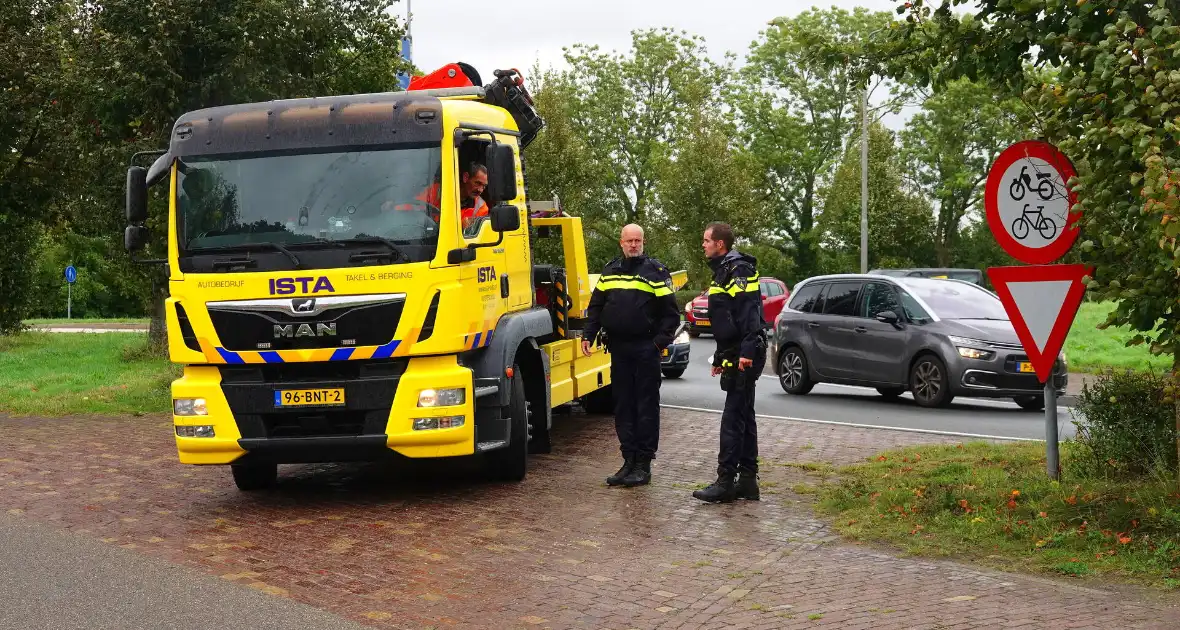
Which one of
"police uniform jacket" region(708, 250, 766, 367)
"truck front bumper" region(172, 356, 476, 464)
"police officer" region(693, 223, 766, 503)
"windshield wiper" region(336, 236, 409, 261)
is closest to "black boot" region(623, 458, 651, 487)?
"police officer" region(693, 223, 766, 503)

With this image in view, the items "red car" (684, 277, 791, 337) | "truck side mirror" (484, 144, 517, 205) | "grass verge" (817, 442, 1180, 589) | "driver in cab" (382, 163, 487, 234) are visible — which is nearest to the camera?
"grass verge" (817, 442, 1180, 589)

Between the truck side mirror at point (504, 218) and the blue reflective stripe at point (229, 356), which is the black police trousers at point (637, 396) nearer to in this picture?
the truck side mirror at point (504, 218)

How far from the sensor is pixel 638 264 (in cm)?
999

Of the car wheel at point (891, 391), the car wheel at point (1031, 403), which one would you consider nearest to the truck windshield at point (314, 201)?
the car wheel at point (891, 391)

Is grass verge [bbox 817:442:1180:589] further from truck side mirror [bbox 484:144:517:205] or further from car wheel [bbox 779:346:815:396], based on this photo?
car wheel [bbox 779:346:815:396]

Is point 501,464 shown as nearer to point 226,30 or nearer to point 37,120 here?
point 226,30

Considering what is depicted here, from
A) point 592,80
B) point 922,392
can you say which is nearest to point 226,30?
point 922,392

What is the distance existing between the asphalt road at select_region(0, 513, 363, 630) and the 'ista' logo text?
202 cm

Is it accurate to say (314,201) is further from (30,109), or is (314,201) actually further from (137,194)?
(30,109)

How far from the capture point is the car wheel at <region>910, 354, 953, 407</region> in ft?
51.4

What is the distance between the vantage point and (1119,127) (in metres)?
6.38

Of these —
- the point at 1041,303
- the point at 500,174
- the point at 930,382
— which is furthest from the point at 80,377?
the point at 1041,303

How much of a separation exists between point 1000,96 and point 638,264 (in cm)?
284

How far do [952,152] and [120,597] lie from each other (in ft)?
187
